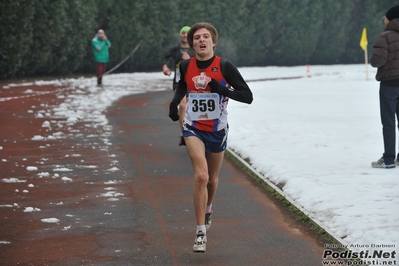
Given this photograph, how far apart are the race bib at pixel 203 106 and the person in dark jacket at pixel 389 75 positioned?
4.09 metres

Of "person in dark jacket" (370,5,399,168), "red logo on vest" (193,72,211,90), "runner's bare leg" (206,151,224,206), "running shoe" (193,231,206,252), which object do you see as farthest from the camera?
"person in dark jacket" (370,5,399,168)

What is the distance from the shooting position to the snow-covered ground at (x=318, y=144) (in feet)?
27.1

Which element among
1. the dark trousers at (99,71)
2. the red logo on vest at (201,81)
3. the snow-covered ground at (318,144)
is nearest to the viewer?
the red logo on vest at (201,81)

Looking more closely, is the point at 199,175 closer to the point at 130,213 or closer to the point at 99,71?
the point at 130,213

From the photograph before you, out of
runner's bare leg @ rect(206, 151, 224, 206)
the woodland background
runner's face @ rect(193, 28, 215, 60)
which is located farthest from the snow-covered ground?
the woodland background

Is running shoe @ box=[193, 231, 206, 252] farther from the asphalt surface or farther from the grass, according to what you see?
the grass

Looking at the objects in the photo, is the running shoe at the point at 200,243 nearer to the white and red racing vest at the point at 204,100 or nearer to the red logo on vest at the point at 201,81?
the white and red racing vest at the point at 204,100

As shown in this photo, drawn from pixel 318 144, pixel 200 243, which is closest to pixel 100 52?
pixel 318 144

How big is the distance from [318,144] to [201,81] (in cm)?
646

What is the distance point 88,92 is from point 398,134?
12.7 metres

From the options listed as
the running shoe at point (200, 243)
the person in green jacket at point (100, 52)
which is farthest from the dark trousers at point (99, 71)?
the running shoe at point (200, 243)

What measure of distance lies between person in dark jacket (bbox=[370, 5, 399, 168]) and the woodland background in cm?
1911

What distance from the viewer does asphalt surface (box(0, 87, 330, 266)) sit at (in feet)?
23.8

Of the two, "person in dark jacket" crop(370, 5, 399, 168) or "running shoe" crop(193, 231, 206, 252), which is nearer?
"running shoe" crop(193, 231, 206, 252)
